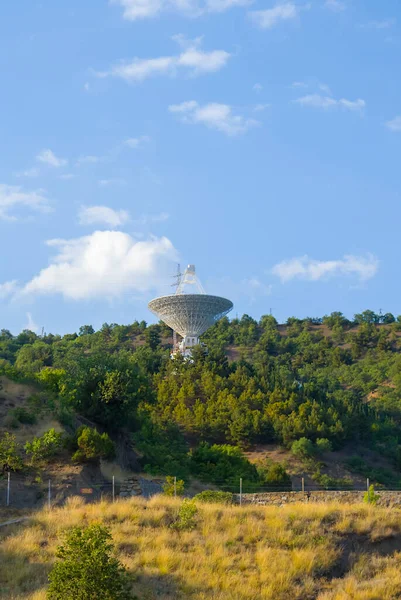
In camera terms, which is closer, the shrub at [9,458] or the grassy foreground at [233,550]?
the grassy foreground at [233,550]

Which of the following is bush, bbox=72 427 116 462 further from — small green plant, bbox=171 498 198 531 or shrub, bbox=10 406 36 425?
small green plant, bbox=171 498 198 531

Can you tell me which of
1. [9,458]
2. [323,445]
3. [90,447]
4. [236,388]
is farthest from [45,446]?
[236,388]

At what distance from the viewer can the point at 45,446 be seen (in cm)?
2933

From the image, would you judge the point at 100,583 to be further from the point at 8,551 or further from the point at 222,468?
the point at 222,468

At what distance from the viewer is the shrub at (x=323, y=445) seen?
184ft

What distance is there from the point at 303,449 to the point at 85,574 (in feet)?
141

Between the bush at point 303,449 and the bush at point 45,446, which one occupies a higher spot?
the bush at point 45,446

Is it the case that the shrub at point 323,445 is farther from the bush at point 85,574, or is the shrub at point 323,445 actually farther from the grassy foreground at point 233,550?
the bush at point 85,574

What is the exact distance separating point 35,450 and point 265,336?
93282 millimetres

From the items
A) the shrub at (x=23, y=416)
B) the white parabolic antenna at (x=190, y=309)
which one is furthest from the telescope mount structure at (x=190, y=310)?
the shrub at (x=23, y=416)

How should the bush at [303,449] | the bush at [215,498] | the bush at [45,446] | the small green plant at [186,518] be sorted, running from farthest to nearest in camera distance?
the bush at [303,449] < the bush at [45,446] < the bush at [215,498] < the small green plant at [186,518]

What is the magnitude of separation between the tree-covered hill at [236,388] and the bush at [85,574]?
65.9ft

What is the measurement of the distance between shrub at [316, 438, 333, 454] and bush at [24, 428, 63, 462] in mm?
30750

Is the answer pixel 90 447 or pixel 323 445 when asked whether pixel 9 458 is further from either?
pixel 323 445
